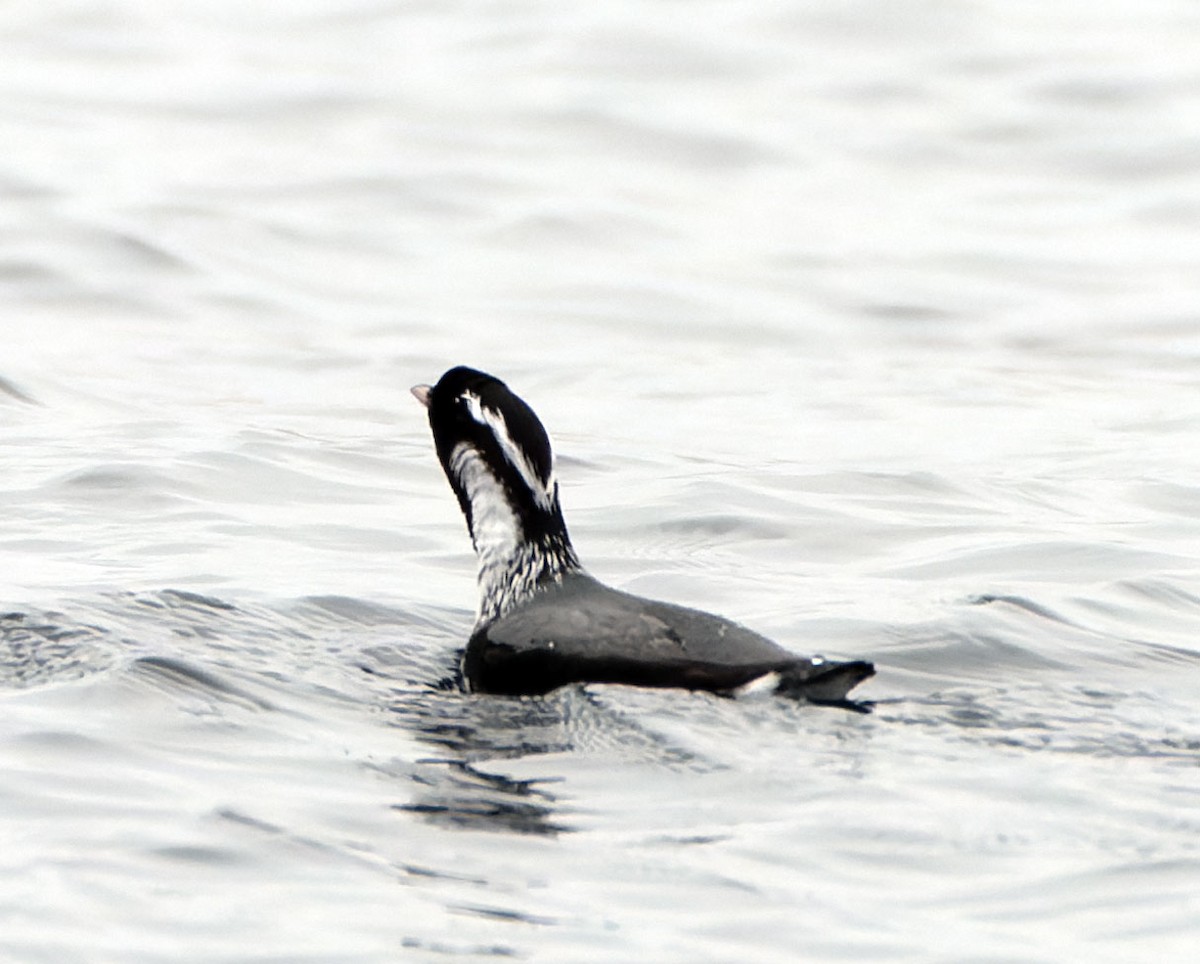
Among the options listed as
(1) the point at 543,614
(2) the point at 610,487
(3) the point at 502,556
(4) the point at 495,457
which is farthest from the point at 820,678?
(2) the point at 610,487

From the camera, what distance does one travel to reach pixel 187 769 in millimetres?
7086

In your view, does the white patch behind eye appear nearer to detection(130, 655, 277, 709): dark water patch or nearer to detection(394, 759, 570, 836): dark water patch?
detection(130, 655, 277, 709): dark water patch

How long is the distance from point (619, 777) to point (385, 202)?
15.1 metres

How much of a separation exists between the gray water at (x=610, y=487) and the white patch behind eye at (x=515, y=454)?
816 mm

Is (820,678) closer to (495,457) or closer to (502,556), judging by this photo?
(502,556)

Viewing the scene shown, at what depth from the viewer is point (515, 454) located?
28.7 ft

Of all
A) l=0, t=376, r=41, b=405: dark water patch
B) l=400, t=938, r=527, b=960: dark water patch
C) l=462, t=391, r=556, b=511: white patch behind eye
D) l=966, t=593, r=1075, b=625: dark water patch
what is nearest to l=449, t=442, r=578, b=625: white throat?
l=462, t=391, r=556, b=511: white patch behind eye

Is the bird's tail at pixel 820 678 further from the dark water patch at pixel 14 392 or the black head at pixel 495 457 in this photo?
the dark water patch at pixel 14 392

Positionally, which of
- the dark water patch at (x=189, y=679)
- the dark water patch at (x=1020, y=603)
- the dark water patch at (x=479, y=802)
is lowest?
the dark water patch at (x=479, y=802)

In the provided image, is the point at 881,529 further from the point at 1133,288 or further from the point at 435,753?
the point at 1133,288

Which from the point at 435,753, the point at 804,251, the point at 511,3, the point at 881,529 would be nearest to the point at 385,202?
the point at 804,251

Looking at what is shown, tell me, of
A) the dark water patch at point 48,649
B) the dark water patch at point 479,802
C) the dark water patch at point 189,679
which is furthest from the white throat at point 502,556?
the dark water patch at point 479,802

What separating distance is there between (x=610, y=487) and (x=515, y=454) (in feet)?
14.4

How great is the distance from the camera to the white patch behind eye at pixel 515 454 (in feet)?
28.7
